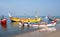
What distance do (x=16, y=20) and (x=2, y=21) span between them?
1573 cm

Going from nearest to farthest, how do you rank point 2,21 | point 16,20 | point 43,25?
point 43,25 → point 2,21 → point 16,20

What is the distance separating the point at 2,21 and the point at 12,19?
52.6ft

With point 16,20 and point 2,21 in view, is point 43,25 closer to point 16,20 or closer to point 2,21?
point 2,21

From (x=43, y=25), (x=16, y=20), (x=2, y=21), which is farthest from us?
(x=16, y=20)

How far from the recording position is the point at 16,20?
56500 mm

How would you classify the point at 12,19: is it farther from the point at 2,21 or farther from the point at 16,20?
the point at 2,21

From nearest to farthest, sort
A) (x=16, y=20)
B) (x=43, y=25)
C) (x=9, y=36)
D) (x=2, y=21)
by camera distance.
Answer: (x=9, y=36) < (x=43, y=25) < (x=2, y=21) < (x=16, y=20)

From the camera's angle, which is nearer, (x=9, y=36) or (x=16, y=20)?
(x=9, y=36)

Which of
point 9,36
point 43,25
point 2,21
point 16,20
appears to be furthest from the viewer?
point 16,20

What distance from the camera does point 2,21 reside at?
4100 centimetres

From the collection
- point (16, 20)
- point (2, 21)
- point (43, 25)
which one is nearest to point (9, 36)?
point (43, 25)

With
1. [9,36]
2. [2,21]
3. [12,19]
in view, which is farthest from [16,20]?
[9,36]

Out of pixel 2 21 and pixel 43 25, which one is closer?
pixel 43 25

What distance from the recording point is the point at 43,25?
31.1 metres
